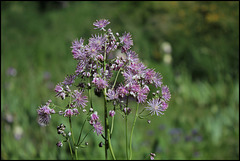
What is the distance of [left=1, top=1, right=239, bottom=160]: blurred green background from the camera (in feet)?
7.26

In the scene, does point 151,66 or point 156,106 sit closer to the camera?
point 156,106

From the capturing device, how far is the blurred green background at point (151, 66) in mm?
2213

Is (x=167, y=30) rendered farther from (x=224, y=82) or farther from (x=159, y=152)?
(x=159, y=152)

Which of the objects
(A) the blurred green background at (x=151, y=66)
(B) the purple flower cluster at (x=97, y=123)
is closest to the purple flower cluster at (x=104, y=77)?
(B) the purple flower cluster at (x=97, y=123)

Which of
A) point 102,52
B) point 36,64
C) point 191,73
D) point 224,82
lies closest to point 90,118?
point 102,52

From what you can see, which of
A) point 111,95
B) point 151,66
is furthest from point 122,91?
point 151,66

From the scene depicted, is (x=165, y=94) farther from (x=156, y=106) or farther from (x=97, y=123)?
(x=97, y=123)

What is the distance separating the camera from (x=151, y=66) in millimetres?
3279

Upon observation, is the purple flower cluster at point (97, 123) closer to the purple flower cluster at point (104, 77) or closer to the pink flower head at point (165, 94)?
the purple flower cluster at point (104, 77)

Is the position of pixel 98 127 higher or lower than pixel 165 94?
lower

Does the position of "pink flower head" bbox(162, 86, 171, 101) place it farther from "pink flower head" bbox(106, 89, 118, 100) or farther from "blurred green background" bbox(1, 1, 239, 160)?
"blurred green background" bbox(1, 1, 239, 160)

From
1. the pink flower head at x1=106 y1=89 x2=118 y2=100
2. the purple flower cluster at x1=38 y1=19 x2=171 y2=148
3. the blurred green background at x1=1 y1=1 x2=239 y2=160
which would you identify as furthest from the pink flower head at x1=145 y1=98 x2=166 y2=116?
the blurred green background at x1=1 y1=1 x2=239 y2=160

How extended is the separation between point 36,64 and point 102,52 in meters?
3.17

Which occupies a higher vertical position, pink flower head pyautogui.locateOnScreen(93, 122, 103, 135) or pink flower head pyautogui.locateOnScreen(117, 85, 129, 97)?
pink flower head pyautogui.locateOnScreen(117, 85, 129, 97)
